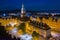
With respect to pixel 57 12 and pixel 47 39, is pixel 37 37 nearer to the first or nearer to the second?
pixel 47 39

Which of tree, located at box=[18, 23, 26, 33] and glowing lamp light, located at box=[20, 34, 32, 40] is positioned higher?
tree, located at box=[18, 23, 26, 33]

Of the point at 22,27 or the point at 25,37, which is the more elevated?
the point at 22,27

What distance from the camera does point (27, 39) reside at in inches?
671

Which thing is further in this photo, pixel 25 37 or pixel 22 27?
pixel 22 27

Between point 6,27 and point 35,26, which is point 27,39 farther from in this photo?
point 6,27

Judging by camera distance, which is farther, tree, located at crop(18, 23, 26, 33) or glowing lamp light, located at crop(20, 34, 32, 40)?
tree, located at crop(18, 23, 26, 33)

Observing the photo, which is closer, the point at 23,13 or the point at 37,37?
the point at 37,37

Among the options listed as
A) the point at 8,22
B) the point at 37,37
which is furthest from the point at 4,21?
the point at 37,37

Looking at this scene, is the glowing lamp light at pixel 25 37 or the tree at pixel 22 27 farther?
the tree at pixel 22 27

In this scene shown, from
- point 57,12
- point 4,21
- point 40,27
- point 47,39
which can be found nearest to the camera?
point 47,39

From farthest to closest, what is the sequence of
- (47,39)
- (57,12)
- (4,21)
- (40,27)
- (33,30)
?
1. (57,12)
2. (4,21)
3. (33,30)
4. (40,27)
5. (47,39)

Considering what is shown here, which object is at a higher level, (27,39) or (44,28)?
(44,28)

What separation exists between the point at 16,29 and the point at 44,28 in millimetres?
4184

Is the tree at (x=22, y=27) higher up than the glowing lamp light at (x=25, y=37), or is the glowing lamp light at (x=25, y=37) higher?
the tree at (x=22, y=27)
